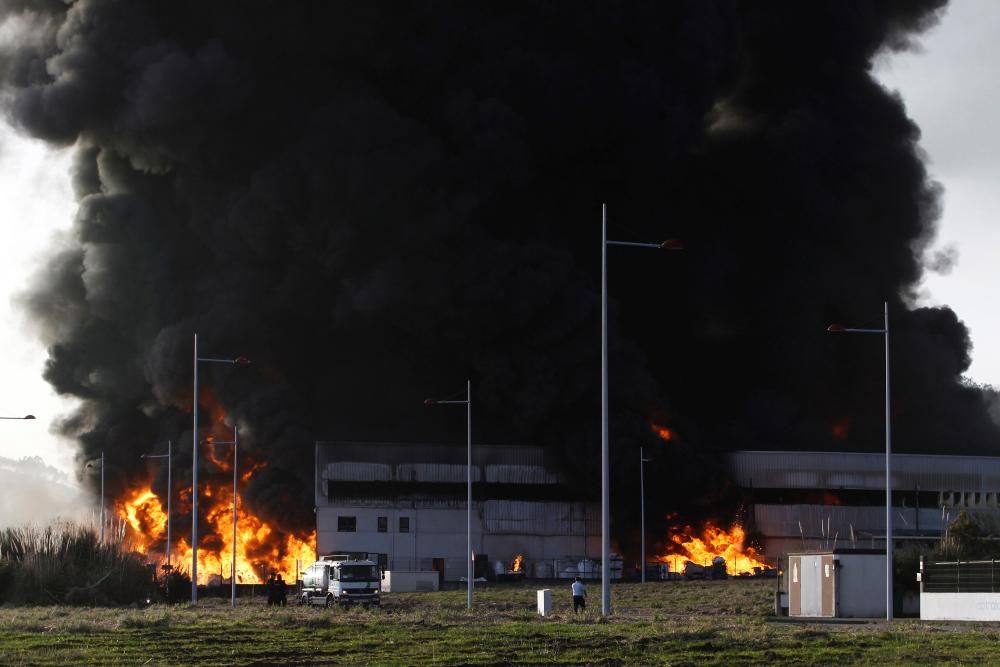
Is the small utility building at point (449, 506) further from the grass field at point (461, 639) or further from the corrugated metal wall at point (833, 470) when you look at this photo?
the grass field at point (461, 639)

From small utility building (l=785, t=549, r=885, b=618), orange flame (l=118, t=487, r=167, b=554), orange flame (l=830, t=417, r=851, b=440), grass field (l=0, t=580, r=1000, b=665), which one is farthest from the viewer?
orange flame (l=830, t=417, r=851, b=440)

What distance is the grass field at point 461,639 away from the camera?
3056 cm

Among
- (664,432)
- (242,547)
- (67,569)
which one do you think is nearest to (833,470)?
(664,432)

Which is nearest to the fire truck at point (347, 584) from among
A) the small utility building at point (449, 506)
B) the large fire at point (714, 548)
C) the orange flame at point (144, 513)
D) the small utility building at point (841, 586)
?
the small utility building at point (841, 586)

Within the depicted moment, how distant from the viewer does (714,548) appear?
96938mm

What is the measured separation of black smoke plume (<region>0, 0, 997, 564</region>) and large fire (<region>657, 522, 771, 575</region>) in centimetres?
211

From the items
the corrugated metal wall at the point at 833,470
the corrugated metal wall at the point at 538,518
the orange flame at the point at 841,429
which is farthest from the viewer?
the orange flame at the point at 841,429

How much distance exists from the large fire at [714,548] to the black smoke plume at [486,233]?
211cm

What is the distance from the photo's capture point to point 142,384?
102 metres

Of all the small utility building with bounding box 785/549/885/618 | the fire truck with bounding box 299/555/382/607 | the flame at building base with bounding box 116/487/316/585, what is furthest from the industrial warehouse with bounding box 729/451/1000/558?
the small utility building with bounding box 785/549/885/618

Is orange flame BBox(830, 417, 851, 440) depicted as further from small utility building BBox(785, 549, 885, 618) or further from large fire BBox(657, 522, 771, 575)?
small utility building BBox(785, 549, 885, 618)

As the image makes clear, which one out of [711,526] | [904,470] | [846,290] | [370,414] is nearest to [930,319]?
[846,290]

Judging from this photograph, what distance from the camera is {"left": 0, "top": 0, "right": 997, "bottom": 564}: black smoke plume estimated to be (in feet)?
300

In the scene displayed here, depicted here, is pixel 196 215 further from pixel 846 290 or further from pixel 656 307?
pixel 846 290
